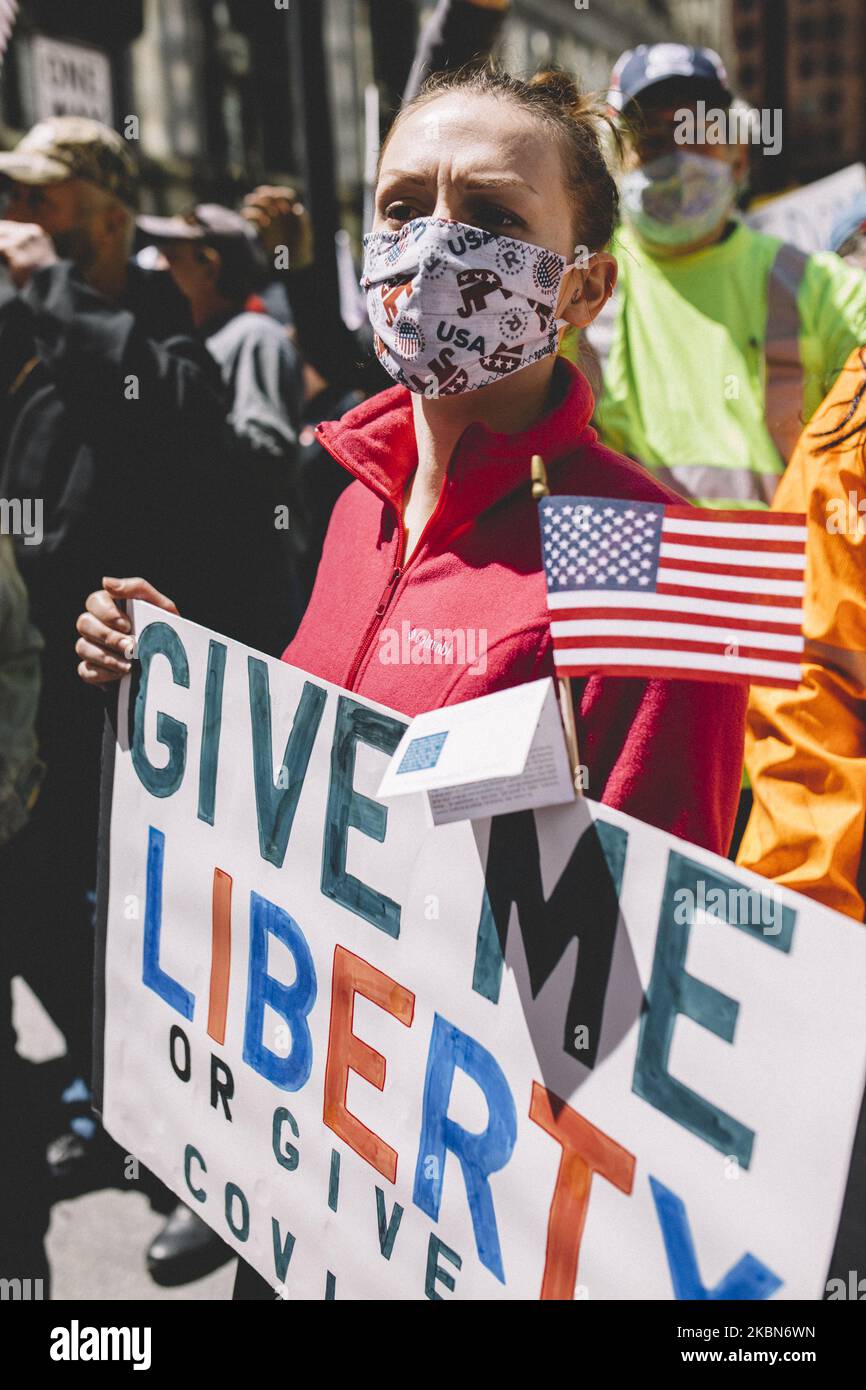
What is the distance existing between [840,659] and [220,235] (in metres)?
3.38

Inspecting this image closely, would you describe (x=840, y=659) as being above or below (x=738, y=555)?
below

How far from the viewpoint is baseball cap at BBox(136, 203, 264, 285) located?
4.64m

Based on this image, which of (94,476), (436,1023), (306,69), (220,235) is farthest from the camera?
(306,69)

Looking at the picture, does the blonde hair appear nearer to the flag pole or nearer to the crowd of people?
the crowd of people

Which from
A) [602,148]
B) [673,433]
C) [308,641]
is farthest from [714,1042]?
[673,433]

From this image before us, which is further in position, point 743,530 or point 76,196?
point 76,196

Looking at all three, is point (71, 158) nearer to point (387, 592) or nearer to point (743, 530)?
point (387, 592)

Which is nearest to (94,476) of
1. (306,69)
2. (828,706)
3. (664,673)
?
(828,706)

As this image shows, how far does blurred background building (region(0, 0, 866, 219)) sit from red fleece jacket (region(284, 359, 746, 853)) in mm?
664

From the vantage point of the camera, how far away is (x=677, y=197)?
11.1ft

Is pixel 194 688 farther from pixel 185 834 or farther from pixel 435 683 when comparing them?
pixel 435 683

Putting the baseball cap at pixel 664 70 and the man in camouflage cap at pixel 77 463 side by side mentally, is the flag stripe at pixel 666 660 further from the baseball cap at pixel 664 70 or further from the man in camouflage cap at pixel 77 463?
the baseball cap at pixel 664 70

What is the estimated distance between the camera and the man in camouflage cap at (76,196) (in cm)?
320

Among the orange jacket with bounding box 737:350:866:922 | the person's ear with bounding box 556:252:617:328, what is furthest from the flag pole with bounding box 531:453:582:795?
the orange jacket with bounding box 737:350:866:922
